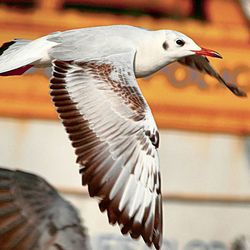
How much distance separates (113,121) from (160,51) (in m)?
0.34

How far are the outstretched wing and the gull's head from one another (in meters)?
1.04

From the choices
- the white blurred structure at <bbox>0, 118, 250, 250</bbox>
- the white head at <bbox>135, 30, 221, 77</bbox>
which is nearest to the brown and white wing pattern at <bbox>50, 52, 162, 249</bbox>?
the white head at <bbox>135, 30, 221, 77</bbox>

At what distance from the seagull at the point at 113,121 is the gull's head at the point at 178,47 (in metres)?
0.09

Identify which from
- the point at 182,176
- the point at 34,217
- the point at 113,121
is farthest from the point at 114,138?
the point at 182,176

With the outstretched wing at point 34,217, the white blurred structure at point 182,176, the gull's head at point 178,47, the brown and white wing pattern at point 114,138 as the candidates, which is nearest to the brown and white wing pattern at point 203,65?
the gull's head at point 178,47

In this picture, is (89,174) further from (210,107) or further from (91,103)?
(210,107)

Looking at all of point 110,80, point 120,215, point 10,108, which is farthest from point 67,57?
point 10,108

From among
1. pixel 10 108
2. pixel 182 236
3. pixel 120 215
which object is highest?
pixel 120 215

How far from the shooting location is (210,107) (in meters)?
6.17

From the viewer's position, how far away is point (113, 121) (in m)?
3.63

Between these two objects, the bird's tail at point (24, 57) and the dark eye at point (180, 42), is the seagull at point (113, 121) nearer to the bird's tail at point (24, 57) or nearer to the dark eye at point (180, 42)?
the bird's tail at point (24, 57)

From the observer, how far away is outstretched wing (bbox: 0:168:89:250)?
4.81 meters

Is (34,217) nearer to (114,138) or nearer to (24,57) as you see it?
(24,57)

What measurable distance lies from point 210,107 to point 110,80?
2546 mm
